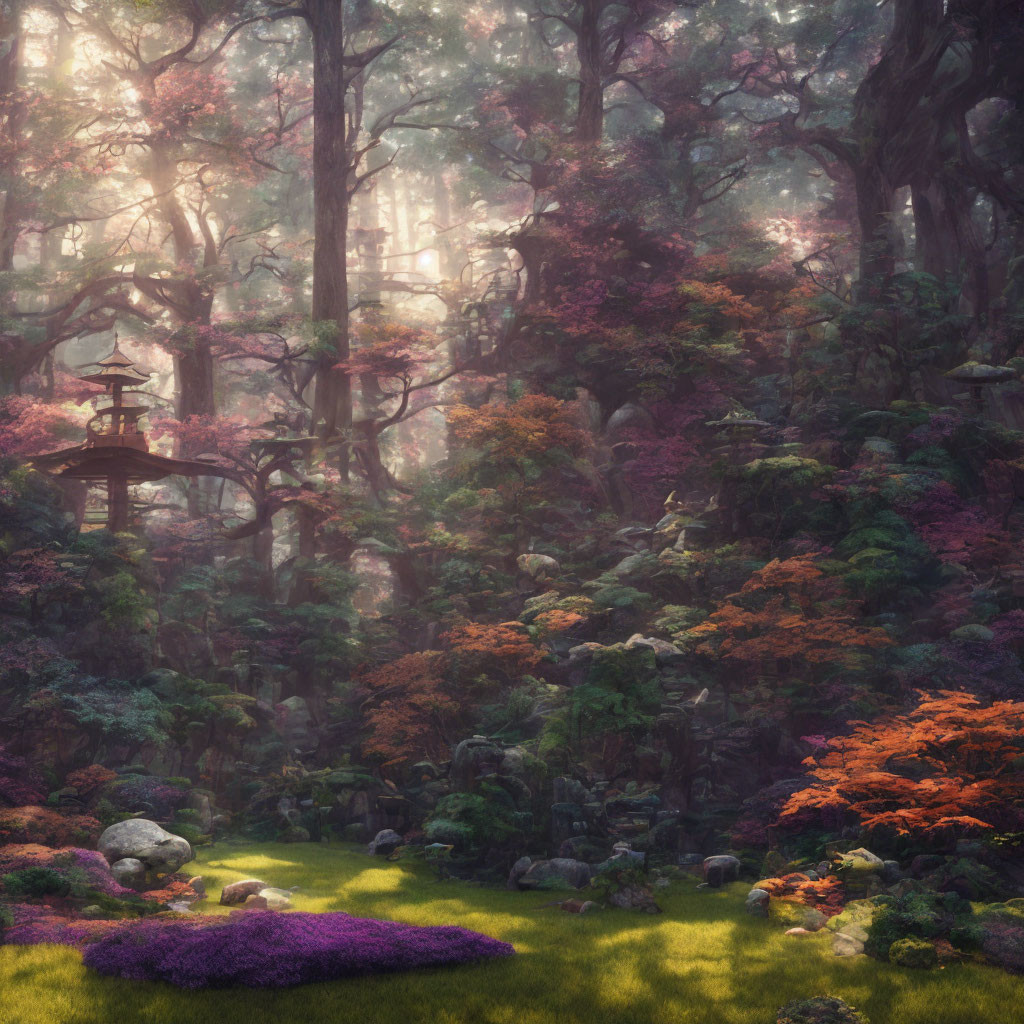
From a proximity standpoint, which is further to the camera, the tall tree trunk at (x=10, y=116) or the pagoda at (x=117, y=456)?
the tall tree trunk at (x=10, y=116)

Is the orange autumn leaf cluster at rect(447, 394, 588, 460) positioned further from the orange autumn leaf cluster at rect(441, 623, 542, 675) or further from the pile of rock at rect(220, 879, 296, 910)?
the pile of rock at rect(220, 879, 296, 910)

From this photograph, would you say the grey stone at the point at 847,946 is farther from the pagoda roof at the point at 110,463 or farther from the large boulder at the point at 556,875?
the pagoda roof at the point at 110,463

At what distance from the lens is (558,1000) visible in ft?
22.0

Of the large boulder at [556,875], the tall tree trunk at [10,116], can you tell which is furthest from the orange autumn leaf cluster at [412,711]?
the tall tree trunk at [10,116]

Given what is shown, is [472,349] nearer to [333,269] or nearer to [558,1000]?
[333,269]

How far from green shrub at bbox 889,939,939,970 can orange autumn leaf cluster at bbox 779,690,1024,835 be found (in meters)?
1.17

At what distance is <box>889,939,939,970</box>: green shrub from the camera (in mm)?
7262

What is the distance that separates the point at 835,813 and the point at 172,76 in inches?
993

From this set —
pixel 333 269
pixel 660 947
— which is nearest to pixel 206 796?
pixel 660 947

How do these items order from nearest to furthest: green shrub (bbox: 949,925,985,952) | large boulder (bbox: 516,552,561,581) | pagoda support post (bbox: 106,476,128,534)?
green shrub (bbox: 949,925,985,952) → pagoda support post (bbox: 106,476,128,534) → large boulder (bbox: 516,552,561,581)

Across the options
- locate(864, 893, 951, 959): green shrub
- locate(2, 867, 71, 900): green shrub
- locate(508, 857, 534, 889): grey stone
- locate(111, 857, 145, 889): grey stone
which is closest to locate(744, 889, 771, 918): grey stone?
locate(864, 893, 951, 959): green shrub

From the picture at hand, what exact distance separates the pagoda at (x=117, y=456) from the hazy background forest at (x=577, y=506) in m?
0.11

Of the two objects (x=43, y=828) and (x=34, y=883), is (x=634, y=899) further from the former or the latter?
(x=43, y=828)

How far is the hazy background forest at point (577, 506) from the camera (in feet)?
39.0
